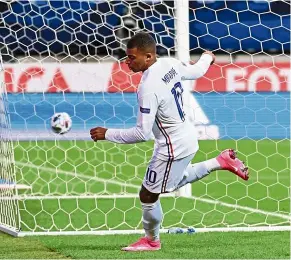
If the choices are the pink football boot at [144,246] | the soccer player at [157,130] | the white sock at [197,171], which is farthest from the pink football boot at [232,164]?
the pink football boot at [144,246]

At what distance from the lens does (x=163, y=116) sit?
6.76 m

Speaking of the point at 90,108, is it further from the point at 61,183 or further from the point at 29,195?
the point at 29,195

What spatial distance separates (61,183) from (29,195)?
45.7 inches

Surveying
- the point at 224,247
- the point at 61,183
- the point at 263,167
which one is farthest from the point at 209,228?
the point at 263,167

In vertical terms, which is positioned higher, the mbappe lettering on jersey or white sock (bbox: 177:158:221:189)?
the mbappe lettering on jersey

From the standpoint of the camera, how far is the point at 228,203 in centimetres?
978

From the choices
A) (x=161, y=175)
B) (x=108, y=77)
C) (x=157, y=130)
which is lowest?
(x=108, y=77)

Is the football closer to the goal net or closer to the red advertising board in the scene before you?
the goal net

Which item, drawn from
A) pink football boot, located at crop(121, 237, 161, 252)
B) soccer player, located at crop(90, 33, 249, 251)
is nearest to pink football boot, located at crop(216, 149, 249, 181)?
soccer player, located at crop(90, 33, 249, 251)

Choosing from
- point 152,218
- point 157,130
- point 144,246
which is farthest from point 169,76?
point 144,246

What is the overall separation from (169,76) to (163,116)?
0.94ft

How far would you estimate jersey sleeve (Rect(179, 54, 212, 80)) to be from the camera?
705cm

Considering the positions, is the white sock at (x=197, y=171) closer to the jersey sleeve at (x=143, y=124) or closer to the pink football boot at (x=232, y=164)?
the pink football boot at (x=232, y=164)

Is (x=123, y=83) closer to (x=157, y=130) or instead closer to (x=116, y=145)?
(x=116, y=145)
